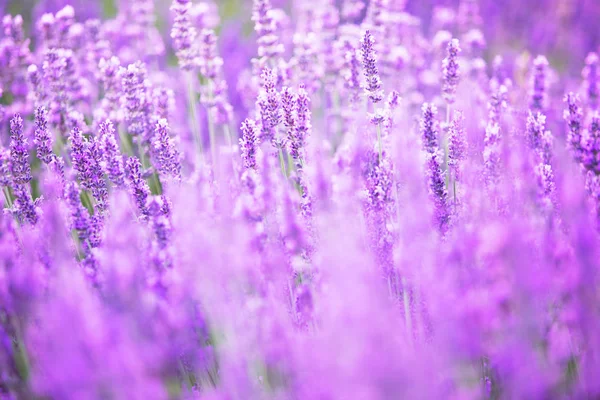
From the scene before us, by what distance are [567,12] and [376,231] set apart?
4237 millimetres

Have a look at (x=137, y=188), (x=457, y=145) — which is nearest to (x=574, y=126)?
(x=457, y=145)

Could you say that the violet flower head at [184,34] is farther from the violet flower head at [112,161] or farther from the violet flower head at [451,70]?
the violet flower head at [451,70]

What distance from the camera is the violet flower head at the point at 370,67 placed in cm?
225

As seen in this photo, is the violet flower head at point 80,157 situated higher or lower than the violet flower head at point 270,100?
lower

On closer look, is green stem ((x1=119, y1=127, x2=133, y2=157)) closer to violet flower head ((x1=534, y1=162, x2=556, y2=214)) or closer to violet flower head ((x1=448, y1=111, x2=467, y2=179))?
violet flower head ((x1=448, y1=111, x2=467, y2=179))

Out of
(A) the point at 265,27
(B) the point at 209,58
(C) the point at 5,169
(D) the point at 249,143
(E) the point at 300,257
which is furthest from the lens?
(B) the point at 209,58

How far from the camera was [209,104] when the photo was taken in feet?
9.50

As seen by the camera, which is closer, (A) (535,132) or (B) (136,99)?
(A) (535,132)

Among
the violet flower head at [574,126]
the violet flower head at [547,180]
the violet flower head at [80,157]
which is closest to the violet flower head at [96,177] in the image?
the violet flower head at [80,157]

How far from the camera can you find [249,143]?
7.27 ft

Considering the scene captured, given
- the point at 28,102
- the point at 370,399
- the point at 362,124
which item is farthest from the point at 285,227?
the point at 28,102

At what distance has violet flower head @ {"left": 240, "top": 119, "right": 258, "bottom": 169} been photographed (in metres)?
2.20

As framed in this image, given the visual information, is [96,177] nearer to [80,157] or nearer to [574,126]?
[80,157]

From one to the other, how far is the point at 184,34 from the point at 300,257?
4.94ft
